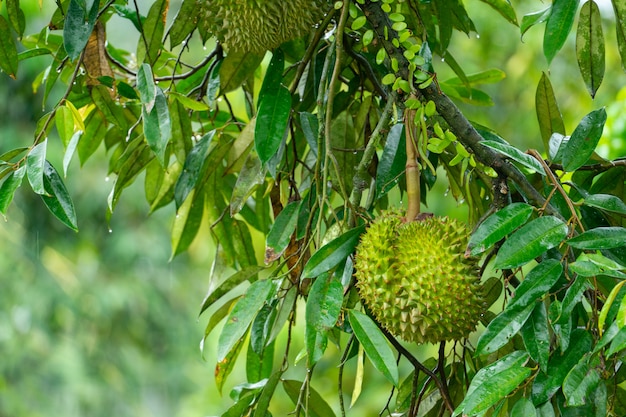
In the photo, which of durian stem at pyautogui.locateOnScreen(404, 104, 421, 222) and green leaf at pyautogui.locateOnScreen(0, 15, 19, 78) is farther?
green leaf at pyautogui.locateOnScreen(0, 15, 19, 78)

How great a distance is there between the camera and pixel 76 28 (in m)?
0.67

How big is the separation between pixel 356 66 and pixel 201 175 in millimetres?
218

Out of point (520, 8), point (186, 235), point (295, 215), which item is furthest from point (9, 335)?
point (295, 215)

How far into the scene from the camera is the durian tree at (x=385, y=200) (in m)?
0.56

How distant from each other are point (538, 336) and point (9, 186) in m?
0.43

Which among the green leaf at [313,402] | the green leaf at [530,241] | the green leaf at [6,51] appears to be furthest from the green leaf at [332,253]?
the green leaf at [6,51]

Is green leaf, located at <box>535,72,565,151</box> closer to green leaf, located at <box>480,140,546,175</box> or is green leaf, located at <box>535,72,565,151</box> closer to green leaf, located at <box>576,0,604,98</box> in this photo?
green leaf, located at <box>576,0,604,98</box>

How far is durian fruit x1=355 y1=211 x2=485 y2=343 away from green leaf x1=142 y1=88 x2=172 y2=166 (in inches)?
7.4

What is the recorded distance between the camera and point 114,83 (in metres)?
0.85

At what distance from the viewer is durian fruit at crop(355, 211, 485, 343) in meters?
0.61

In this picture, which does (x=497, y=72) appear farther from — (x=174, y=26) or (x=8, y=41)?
(x=8, y=41)

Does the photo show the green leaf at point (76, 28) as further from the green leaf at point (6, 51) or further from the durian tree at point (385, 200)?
the green leaf at point (6, 51)

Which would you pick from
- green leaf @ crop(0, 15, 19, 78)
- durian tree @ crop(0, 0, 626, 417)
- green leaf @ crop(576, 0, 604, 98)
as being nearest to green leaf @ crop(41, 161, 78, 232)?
durian tree @ crop(0, 0, 626, 417)

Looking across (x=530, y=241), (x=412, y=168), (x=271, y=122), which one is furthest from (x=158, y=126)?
(x=530, y=241)
